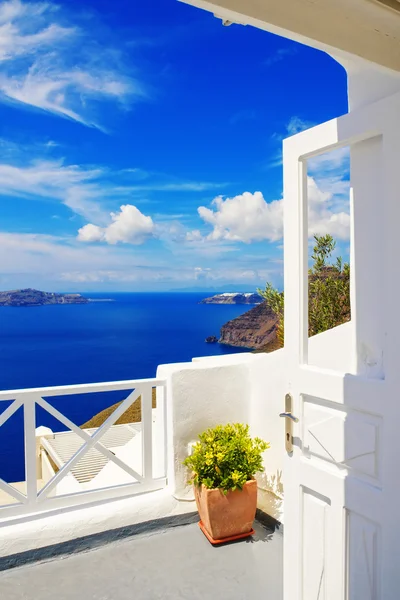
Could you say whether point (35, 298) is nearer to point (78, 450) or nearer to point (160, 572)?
point (78, 450)

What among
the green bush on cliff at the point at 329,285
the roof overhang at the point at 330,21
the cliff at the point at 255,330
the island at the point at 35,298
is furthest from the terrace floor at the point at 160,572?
the island at the point at 35,298

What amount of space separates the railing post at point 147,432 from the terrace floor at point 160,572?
39 cm

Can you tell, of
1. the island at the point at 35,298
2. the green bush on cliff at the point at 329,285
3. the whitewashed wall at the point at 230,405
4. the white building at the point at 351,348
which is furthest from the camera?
the island at the point at 35,298

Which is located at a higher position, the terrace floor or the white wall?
the white wall

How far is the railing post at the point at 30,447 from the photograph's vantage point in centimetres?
253

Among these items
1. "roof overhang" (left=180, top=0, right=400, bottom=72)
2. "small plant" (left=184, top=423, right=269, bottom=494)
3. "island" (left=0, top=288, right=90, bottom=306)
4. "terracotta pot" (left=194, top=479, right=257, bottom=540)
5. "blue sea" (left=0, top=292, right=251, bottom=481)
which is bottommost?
"blue sea" (left=0, top=292, right=251, bottom=481)

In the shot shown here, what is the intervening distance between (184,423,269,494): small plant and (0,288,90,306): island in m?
18.6

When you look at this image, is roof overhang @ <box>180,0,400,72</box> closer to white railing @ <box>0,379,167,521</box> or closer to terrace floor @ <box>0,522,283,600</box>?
white railing @ <box>0,379,167,521</box>

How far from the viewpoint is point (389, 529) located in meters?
1.38

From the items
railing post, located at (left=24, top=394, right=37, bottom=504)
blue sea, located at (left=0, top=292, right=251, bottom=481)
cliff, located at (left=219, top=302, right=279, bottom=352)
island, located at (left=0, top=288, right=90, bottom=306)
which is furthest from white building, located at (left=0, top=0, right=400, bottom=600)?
island, located at (left=0, top=288, right=90, bottom=306)

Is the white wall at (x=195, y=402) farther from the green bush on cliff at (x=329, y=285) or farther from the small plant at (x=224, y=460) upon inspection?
the green bush on cliff at (x=329, y=285)

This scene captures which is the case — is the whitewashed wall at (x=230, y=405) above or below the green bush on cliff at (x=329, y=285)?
below

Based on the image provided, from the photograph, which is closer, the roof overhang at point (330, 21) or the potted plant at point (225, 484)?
the roof overhang at point (330, 21)

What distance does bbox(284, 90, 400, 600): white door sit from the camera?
138 cm
